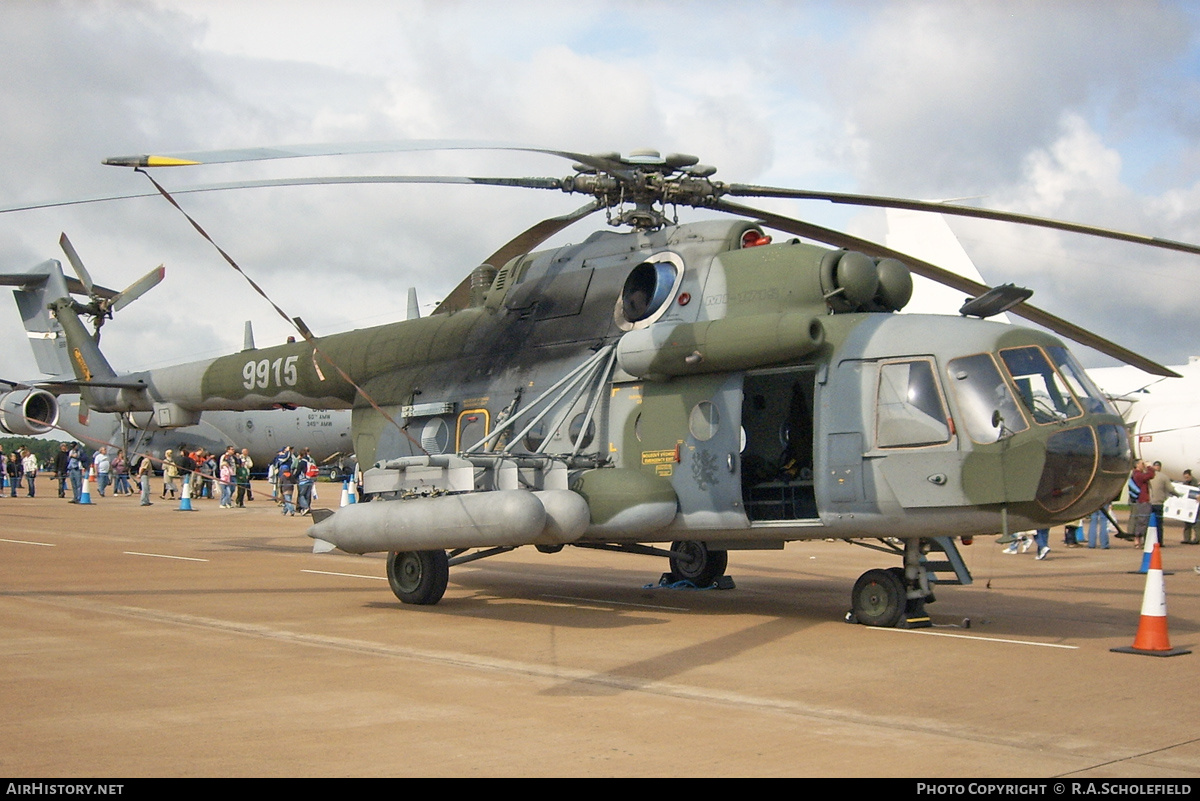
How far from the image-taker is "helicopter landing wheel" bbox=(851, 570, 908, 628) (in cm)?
983

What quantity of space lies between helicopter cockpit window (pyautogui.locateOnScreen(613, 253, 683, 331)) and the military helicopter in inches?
0.9

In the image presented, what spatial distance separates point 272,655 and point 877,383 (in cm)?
545

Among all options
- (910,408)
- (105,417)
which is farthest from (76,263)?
(105,417)

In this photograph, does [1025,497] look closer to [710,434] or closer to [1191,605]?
[710,434]

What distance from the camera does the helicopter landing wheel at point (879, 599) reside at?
387 inches

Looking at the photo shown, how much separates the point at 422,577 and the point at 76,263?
11437mm

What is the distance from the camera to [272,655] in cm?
840

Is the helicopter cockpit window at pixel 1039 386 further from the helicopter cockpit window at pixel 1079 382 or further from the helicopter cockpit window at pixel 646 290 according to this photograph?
the helicopter cockpit window at pixel 646 290

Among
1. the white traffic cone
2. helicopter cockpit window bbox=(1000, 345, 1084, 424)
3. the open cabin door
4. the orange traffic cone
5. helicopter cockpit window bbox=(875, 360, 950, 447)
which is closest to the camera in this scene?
the orange traffic cone

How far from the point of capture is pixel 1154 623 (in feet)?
28.6

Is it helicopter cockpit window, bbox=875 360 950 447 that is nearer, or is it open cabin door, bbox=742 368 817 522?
helicopter cockpit window, bbox=875 360 950 447

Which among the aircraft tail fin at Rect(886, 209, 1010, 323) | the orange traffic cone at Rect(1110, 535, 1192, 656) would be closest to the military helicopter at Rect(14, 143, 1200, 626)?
the orange traffic cone at Rect(1110, 535, 1192, 656)

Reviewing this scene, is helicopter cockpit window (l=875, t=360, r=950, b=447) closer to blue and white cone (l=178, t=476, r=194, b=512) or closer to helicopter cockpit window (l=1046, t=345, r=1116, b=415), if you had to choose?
helicopter cockpit window (l=1046, t=345, r=1116, b=415)

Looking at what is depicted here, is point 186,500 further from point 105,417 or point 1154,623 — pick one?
point 1154,623
